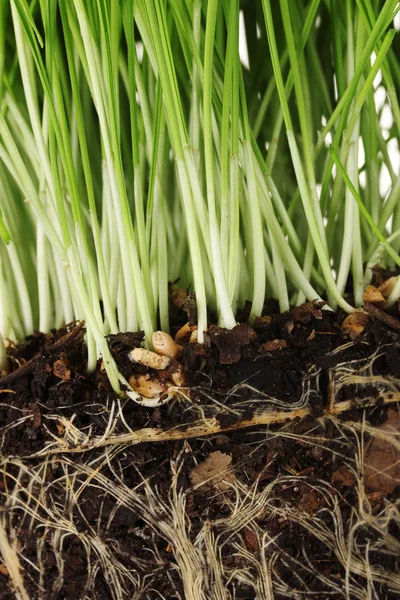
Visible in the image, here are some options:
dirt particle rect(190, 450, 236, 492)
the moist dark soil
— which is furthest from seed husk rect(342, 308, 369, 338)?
dirt particle rect(190, 450, 236, 492)

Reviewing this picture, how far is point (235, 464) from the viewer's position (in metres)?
0.60

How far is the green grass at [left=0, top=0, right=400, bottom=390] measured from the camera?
58 centimetres

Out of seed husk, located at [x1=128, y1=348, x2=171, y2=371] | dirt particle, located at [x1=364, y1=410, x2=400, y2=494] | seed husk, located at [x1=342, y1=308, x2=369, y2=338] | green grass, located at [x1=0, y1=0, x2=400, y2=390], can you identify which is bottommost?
dirt particle, located at [x1=364, y1=410, x2=400, y2=494]

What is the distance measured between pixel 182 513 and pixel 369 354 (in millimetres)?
276

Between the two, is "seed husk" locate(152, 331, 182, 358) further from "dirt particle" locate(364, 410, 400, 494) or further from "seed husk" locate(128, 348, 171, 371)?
"dirt particle" locate(364, 410, 400, 494)

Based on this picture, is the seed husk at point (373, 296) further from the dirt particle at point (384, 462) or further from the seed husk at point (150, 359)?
the seed husk at point (150, 359)

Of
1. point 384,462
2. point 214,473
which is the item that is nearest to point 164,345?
point 214,473

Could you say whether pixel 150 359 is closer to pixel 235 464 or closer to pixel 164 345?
pixel 164 345

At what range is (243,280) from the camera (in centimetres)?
71

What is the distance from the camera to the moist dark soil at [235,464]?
59 centimetres

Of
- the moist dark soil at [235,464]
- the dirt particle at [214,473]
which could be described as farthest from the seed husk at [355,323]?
the dirt particle at [214,473]

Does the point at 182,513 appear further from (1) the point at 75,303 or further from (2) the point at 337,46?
(2) the point at 337,46

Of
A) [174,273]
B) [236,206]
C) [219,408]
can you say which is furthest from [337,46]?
[219,408]

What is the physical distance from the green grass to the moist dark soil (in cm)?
5
